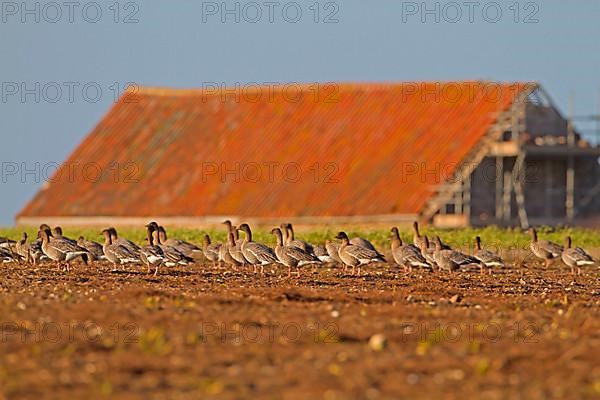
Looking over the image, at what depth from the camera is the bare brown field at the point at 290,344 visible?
1605cm

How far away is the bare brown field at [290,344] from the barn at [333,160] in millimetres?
38070

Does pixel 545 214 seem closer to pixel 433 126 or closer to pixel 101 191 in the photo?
pixel 433 126

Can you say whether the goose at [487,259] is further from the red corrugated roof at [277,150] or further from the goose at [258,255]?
the red corrugated roof at [277,150]

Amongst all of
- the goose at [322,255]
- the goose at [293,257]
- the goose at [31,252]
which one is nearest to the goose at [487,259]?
the goose at [322,255]

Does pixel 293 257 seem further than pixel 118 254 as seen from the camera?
→ No

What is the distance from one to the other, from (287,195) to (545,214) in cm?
1155

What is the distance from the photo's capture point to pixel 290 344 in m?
18.9

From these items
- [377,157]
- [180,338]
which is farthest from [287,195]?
[180,338]

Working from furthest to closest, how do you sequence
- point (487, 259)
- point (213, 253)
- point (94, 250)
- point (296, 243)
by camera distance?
1. point (296, 243)
2. point (213, 253)
3. point (94, 250)
4. point (487, 259)

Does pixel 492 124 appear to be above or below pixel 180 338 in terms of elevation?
above

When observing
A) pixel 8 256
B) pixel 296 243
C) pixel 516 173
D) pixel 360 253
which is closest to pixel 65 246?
pixel 8 256

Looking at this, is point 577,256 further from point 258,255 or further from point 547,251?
point 258,255

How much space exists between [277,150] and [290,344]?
56592 mm

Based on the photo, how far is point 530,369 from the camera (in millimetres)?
17547
